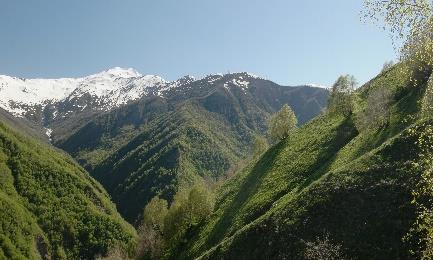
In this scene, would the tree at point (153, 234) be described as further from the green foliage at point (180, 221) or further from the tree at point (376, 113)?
the tree at point (376, 113)

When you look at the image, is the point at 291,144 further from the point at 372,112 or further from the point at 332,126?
the point at 372,112

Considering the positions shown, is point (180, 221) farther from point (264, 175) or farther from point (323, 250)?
point (323, 250)

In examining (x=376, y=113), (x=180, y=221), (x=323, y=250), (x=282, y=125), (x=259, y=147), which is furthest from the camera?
(x=259, y=147)

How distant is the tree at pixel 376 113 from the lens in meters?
89.2

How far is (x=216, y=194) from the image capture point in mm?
127812

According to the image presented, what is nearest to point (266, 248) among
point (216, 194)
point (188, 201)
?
point (188, 201)

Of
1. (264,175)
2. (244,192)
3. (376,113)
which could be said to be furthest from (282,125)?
Result: (376,113)

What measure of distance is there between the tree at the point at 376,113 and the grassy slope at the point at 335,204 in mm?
2015

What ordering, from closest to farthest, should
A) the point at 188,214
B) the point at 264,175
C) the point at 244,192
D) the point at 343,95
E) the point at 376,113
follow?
the point at 376,113, the point at 264,175, the point at 244,192, the point at 188,214, the point at 343,95

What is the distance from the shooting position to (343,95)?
118 meters

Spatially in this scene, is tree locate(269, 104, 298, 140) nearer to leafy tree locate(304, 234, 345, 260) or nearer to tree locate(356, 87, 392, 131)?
tree locate(356, 87, 392, 131)

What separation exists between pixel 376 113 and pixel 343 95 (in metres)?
28.3

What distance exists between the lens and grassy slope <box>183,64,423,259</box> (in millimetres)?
49062

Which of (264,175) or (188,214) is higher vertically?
(188,214)
